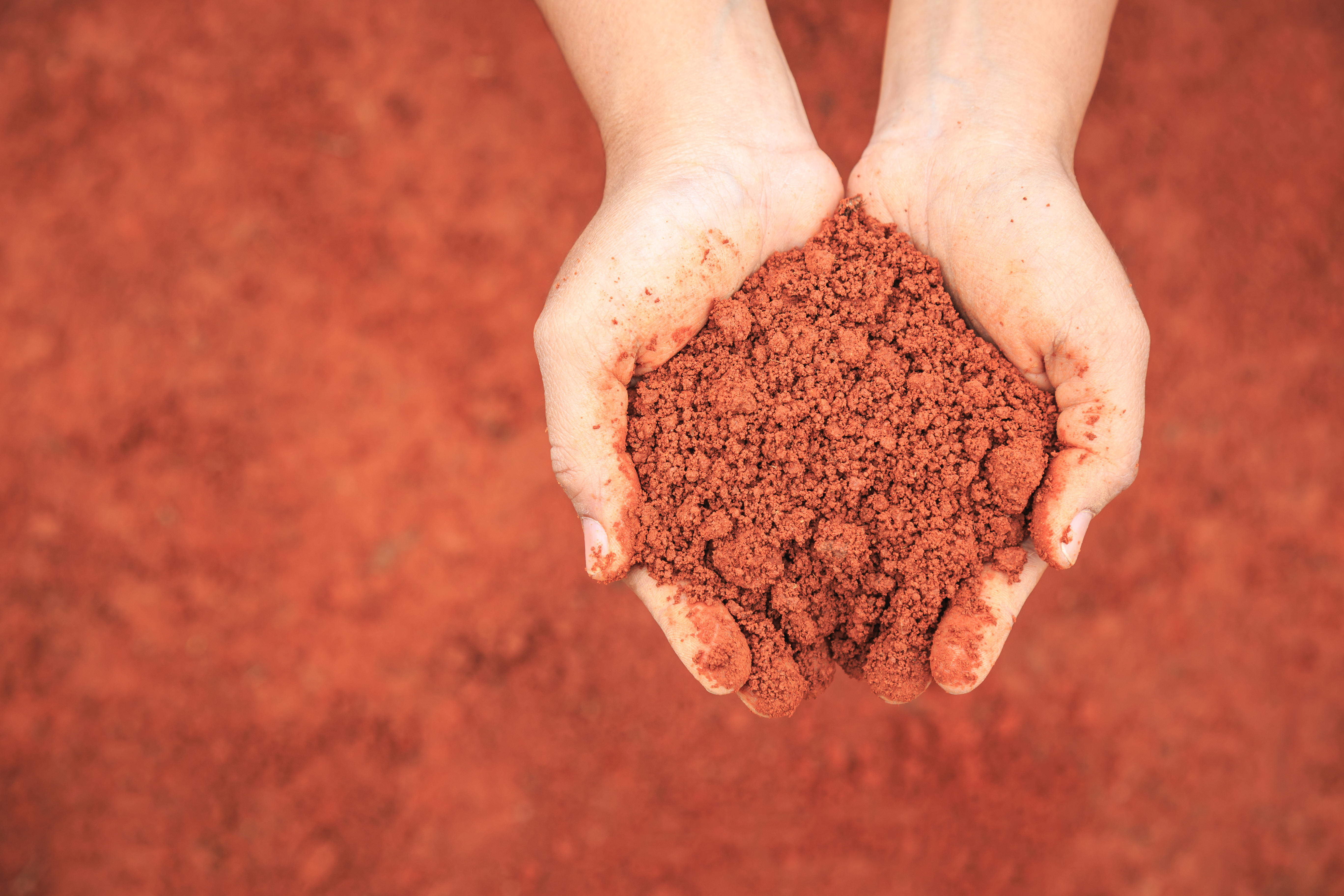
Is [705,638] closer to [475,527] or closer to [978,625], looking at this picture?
[978,625]

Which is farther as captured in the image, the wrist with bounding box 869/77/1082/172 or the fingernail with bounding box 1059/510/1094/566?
the wrist with bounding box 869/77/1082/172

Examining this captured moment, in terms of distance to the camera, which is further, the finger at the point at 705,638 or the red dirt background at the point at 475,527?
the red dirt background at the point at 475,527

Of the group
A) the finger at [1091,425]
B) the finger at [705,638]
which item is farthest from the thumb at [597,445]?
the finger at [1091,425]

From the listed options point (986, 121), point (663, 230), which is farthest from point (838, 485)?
point (986, 121)

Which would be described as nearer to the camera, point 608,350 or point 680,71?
point 608,350

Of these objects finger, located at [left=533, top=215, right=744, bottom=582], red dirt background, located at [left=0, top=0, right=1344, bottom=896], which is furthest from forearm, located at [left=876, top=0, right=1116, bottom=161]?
red dirt background, located at [left=0, top=0, right=1344, bottom=896]

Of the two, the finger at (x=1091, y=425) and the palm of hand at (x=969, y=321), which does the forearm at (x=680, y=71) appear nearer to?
the palm of hand at (x=969, y=321)

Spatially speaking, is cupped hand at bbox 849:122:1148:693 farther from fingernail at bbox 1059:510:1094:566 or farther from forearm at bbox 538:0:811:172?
forearm at bbox 538:0:811:172
